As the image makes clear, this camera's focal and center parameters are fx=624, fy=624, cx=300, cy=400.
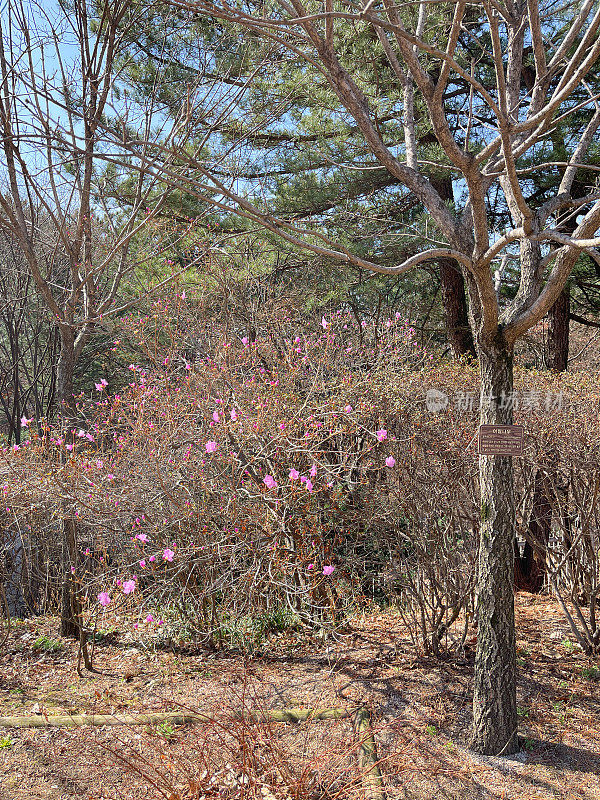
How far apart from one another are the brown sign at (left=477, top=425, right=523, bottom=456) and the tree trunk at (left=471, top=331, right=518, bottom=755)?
0.20ft

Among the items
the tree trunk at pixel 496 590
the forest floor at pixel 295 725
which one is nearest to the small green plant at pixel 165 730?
the forest floor at pixel 295 725

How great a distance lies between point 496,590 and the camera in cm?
307

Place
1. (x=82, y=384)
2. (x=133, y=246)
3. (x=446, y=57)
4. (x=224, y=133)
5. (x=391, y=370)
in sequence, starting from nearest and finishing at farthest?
(x=446, y=57)
(x=391, y=370)
(x=224, y=133)
(x=133, y=246)
(x=82, y=384)

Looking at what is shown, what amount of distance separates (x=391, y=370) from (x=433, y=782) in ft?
9.92

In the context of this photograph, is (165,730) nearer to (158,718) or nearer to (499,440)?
(158,718)

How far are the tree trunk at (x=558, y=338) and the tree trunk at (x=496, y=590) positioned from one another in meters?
4.65

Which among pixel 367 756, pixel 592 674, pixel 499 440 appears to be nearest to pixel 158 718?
pixel 367 756

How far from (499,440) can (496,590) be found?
2.42 feet

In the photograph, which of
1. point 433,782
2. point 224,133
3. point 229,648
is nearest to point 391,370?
point 229,648

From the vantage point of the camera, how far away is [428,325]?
10047 mm

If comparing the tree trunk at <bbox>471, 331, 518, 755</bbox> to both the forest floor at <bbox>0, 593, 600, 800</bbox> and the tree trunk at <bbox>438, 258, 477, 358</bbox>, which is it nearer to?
the forest floor at <bbox>0, 593, 600, 800</bbox>

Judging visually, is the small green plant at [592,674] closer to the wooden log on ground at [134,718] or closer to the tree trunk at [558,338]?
the wooden log on ground at [134,718]

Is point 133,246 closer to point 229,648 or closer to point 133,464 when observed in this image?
point 133,464

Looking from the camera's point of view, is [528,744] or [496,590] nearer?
[496,590]
